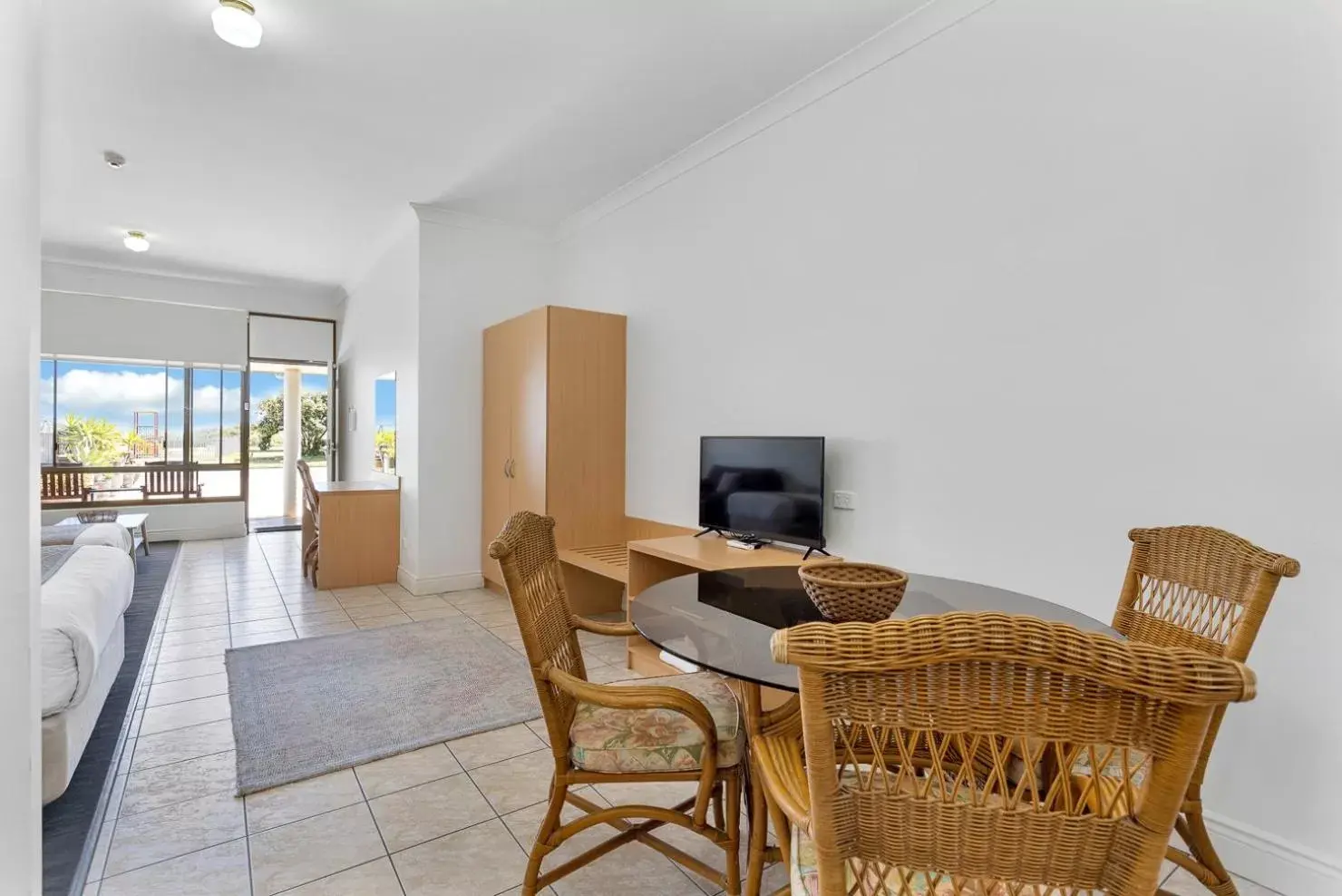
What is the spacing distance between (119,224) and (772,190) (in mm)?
5569

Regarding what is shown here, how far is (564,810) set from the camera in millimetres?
2191

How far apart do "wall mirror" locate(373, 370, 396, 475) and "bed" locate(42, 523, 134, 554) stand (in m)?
1.91

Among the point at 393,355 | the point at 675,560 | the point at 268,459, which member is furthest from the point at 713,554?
the point at 268,459

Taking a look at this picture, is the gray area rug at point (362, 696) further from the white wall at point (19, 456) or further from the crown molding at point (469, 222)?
the crown molding at point (469, 222)

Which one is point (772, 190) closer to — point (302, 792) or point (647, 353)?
point (647, 353)

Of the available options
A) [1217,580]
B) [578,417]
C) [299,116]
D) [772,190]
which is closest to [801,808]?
[1217,580]

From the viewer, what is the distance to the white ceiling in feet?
9.07

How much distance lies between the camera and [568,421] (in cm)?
436

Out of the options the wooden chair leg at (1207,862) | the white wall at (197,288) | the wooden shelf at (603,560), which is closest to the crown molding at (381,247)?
the white wall at (197,288)

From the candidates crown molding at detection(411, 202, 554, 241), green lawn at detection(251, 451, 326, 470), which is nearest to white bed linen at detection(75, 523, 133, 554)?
crown molding at detection(411, 202, 554, 241)

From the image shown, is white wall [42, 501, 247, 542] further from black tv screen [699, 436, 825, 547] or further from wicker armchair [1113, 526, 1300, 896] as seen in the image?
wicker armchair [1113, 526, 1300, 896]

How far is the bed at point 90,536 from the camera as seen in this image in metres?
3.96

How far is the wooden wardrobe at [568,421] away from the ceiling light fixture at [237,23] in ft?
6.48

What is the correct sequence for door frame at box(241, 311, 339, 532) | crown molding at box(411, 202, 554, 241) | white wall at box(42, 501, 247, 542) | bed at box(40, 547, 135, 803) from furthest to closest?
door frame at box(241, 311, 339, 532) → white wall at box(42, 501, 247, 542) → crown molding at box(411, 202, 554, 241) → bed at box(40, 547, 135, 803)
